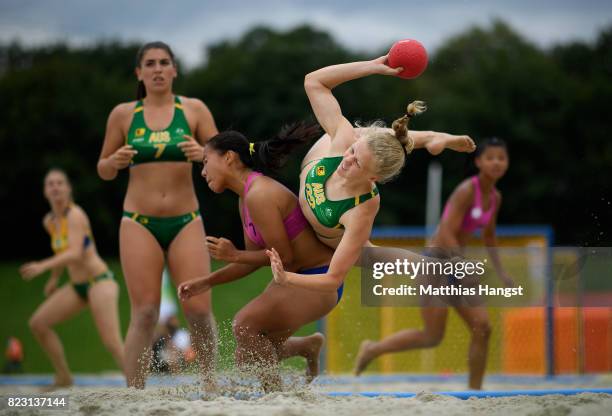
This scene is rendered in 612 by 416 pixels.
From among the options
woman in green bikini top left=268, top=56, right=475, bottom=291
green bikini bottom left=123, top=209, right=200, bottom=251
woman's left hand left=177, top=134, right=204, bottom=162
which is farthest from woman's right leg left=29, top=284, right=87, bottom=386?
woman in green bikini top left=268, top=56, right=475, bottom=291

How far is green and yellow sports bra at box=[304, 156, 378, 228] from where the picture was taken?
4555 millimetres

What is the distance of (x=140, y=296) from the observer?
17.8 ft

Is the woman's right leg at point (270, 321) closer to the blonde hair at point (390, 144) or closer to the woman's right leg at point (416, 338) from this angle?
the blonde hair at point (390, 144)

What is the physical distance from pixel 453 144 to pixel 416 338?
2771 mm

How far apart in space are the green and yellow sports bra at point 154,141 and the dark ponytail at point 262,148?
0.73m

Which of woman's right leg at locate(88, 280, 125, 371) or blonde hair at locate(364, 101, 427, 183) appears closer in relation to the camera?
blonde hair at locate(364, 101, 427, 183)

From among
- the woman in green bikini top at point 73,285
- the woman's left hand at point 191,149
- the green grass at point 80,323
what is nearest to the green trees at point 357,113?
the green grass at point 80,323

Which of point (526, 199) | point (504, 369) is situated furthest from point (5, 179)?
point (504, 369)

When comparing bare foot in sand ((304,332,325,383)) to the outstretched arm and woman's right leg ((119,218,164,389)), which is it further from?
the outstretched arm

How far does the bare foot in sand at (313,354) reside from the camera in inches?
213

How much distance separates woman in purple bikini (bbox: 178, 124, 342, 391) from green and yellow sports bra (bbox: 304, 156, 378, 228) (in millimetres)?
167

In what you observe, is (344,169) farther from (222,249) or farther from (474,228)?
(474,228)

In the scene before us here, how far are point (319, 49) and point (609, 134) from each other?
1103cm

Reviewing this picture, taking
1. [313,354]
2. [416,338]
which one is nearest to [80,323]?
[416,338]
